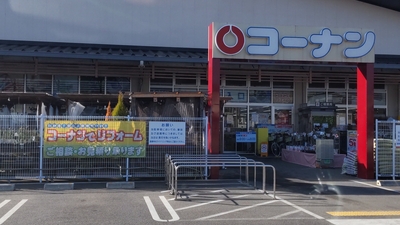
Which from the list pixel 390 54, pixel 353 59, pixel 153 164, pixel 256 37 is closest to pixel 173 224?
pixel 153 164

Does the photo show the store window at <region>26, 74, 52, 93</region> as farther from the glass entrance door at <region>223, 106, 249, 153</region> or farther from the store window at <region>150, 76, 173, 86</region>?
the glass entrance door at <region>223, 106, 249, 153</region>

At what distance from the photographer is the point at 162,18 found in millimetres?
22516

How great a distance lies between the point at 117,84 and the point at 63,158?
9.32m

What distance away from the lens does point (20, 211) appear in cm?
899

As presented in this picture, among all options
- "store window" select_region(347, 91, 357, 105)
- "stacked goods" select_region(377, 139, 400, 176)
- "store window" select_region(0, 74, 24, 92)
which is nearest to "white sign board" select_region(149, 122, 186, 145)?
"stacked goods" select_region(377, 139, 400, 176)

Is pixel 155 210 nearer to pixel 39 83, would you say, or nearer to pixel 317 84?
pixel 39 83

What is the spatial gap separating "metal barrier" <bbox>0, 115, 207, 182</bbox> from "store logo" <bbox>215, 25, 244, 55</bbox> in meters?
2.28

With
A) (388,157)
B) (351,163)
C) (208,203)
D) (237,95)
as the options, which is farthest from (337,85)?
(208,203)

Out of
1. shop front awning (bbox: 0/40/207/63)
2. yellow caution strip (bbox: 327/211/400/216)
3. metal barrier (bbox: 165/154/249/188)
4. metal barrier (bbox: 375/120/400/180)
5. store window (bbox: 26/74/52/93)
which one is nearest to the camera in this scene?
yellow caution strip (bbox: 327/211/400/216)

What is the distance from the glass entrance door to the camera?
22.5 meters

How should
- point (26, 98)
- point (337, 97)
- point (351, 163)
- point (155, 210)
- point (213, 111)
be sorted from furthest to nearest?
point (337, 97) < point (26, 98) < point (351, 163) < point (213, 111) < point (155, 210)

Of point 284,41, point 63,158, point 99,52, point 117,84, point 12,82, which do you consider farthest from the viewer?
point 117,84

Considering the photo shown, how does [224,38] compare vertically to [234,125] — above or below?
above

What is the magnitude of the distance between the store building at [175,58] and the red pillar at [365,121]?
6.61m
